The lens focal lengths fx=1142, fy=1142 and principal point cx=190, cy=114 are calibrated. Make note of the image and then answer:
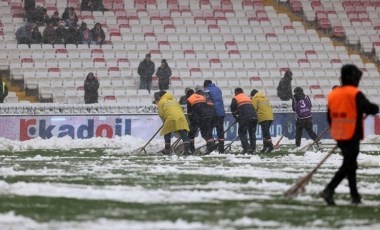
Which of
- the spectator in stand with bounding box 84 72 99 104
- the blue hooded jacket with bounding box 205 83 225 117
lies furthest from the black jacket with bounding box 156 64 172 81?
the blue hooded jacket with bounding box 205 83 225 117

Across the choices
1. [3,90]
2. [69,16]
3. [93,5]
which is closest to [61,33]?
[69,16]

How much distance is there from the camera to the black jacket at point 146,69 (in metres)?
36.3

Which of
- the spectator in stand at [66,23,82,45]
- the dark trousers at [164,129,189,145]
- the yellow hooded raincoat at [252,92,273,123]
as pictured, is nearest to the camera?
the dark trousers at [164,129,189,145]

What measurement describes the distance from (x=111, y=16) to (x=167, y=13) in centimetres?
227

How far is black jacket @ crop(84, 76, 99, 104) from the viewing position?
33688 millimetres

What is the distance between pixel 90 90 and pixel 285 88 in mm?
6745

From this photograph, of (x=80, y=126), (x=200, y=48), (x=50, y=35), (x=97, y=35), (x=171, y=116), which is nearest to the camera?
(x=171, y=116)

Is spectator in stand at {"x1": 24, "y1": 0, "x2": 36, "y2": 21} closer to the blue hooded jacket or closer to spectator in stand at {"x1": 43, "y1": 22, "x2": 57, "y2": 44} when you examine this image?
spectator in stand at {"x1": 43, "y1": 22, "x2": 57, "y2": 44}

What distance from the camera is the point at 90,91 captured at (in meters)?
33.7

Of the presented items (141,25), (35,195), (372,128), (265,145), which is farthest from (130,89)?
(35,195)

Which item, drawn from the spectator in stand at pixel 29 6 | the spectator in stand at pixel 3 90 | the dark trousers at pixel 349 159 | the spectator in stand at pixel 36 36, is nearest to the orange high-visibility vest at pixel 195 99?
the spectator in stand at pixel 3 90

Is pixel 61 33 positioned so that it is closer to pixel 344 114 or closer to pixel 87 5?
pixel 87 5

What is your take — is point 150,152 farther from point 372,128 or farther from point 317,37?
point 317,37

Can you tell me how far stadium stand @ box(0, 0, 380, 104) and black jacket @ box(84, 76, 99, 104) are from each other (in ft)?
4.30
